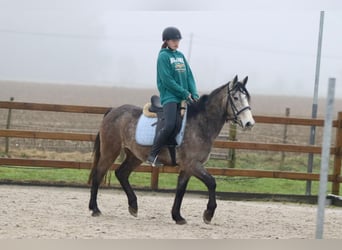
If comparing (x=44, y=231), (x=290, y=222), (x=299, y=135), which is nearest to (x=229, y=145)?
(x=290, y=222)

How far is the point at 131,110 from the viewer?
5.90 m

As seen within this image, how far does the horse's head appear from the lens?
520 centimetres

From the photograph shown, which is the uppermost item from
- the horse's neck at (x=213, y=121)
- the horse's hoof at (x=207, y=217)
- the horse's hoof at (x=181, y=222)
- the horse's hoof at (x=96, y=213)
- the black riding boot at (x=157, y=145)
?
the horse's neck at (x=213, y=121)

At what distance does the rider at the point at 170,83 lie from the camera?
17.4 feet

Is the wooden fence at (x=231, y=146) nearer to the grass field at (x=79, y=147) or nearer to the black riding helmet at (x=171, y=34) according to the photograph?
the grass field at (x=79, y=147)

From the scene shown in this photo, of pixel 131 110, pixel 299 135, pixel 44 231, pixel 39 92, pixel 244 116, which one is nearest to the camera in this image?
pixel 44 231

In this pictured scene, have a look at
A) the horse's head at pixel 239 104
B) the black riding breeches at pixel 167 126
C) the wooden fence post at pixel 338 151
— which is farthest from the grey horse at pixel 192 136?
the wooden fence post at pixel 338 151

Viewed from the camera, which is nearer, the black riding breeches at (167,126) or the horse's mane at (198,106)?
the black riding breeches at (167,126)

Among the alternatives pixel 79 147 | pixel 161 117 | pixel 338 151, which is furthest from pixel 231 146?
pixel 79 147

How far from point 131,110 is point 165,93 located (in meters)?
0.64

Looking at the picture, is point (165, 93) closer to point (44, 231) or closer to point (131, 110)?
point (131, 110)

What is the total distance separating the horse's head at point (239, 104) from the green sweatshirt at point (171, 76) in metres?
0.38

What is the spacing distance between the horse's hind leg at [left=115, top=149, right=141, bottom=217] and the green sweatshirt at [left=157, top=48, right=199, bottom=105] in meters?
0.85

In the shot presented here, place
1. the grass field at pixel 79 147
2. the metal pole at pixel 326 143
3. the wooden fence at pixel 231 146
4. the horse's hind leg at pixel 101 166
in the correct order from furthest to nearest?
the grass field at pixel 79 147, the wooden fence at pixel 231 146, the horse's hind leg at pixel 101 166, the metal pole at pixel 326 143
